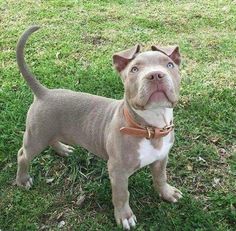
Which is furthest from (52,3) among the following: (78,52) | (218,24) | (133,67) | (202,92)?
(133,67)

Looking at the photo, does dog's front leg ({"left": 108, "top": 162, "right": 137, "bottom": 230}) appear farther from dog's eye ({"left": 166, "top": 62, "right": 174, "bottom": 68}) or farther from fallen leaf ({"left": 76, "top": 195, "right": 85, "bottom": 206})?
dog's eye ({"left": 166, "top": 62, "right": 174, "bottom": 68})

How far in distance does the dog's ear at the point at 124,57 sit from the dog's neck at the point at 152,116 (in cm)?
25

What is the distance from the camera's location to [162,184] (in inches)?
139

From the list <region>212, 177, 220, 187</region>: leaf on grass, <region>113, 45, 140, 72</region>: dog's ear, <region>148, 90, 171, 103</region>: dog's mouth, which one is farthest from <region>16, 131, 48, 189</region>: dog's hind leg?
<region>212, 177, 220, 187</region>: leaf on grass

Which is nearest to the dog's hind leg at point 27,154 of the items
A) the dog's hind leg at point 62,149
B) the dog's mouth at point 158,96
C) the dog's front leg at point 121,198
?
the dog's hind leg at point 62,149

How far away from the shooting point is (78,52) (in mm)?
5598

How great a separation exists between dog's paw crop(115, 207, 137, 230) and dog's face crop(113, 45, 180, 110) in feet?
3.07

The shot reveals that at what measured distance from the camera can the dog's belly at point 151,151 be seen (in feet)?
9.94

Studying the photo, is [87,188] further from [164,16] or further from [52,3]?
[52,3]

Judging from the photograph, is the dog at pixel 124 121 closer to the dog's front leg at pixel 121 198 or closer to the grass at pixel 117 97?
the dog's front leg at pixel 121 198

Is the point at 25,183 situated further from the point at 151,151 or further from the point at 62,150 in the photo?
the point at 151,151

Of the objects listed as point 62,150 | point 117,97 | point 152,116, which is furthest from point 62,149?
point 152,116

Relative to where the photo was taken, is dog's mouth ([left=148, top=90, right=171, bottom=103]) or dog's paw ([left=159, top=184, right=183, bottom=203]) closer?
dog's mouth ([left=148, top=90, right=171, bottom=103])

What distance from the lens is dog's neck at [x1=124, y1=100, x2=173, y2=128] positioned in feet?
9.52
